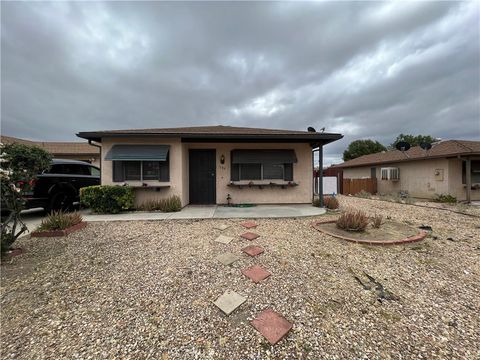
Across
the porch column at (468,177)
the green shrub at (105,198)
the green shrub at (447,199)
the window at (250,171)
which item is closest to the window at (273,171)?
the window at (250,171)

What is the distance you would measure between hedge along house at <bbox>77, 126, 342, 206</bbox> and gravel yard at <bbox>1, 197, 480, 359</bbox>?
331cm

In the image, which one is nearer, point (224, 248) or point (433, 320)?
point (433, 320)

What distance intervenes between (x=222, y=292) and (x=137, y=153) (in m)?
5.72

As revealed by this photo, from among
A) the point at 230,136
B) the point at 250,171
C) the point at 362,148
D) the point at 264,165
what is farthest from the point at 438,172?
the point at 362,148

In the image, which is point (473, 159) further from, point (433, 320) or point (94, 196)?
point (94, 196)

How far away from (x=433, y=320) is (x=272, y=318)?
1589 millimetres

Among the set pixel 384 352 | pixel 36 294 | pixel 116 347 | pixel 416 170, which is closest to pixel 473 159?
pixel 416 170

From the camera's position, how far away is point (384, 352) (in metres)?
1.54

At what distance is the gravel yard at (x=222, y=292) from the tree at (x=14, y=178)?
0.50 metres

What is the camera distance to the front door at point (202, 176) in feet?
24.3

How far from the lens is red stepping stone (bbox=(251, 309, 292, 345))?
5.45ft

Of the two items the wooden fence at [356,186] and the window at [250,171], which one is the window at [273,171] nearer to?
the window at [250,171]

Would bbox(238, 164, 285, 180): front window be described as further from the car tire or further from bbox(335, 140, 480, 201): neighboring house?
bbox(335, 140, 480, 201): neighboring house

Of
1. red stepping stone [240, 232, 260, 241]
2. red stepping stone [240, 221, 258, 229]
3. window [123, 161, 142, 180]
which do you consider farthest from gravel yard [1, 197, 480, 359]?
window [123, 161, 142, 180]
